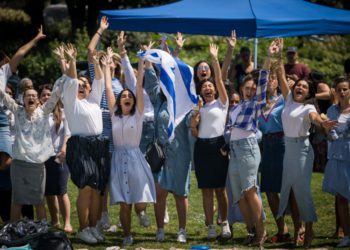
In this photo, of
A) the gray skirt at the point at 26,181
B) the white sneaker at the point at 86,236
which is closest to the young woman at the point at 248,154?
the white sneaker at the point at 86,236

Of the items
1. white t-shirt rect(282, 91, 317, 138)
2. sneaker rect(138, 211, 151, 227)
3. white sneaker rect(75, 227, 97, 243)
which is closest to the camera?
white t-shirt rect(282, 91, 317, 138)

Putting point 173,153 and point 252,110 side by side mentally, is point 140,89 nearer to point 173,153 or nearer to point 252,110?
point 173,153

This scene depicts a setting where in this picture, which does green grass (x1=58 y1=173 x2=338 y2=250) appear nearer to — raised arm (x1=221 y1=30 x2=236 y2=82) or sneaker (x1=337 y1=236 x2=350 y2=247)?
sneaker (x1=337 y1=236 x2=350 y2=247)

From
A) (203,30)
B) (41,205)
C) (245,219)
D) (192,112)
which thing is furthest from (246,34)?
(41,205)

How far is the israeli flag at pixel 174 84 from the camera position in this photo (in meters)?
9.88

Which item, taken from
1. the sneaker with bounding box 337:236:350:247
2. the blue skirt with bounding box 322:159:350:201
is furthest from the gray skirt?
the sneaker with bounding box 337:236:350:247

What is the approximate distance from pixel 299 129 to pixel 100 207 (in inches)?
90.4

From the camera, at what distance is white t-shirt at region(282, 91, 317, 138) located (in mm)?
9305

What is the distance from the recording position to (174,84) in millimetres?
10188

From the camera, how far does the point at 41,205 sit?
Answer: 9.99 m

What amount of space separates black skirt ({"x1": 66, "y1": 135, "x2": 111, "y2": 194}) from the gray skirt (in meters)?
0.46

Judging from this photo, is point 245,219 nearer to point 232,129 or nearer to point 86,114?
point 232,129

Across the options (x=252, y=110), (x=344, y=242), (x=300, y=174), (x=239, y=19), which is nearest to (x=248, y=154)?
(x=252, y=110)

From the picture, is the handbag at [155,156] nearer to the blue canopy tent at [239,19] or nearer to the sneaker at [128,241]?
the sneaker at [128,241]
